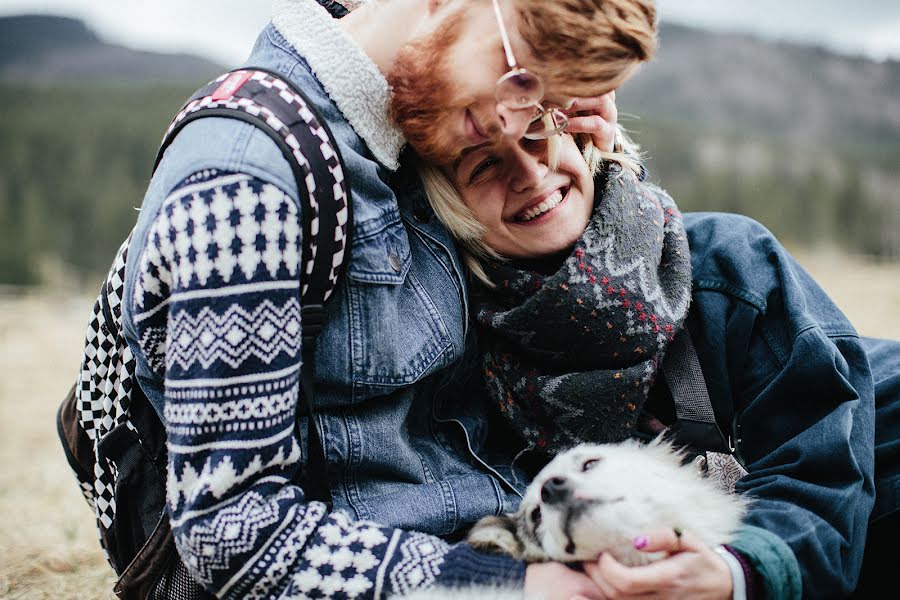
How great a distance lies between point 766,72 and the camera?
7719cm

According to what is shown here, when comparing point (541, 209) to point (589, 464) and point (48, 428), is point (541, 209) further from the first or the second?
point (48, 428)

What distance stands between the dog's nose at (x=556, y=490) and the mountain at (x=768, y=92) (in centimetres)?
5669

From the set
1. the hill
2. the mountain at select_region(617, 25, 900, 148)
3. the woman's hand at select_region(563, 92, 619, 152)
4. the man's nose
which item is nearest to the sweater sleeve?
the man's nose

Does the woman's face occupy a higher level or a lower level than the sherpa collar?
lower

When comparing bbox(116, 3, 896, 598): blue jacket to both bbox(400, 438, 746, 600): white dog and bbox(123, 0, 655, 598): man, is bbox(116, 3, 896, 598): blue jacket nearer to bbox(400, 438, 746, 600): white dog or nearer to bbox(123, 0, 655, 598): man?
bbox(123, 0, 655, 598): man

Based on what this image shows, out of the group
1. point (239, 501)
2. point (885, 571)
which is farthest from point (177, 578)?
point (885, 571)

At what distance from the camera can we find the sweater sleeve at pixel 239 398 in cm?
155

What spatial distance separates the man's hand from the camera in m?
1.79

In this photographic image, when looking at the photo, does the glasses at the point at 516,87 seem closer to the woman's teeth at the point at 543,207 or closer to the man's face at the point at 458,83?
the man's face at the point at 458,83

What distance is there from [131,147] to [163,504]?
114 ft

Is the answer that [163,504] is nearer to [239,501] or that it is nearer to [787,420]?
[239,501]

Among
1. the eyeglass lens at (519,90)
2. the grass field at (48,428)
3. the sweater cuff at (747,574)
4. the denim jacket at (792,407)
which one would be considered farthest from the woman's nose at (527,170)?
the grass field at (48,428)

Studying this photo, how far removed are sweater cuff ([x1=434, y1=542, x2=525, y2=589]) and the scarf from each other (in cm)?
54

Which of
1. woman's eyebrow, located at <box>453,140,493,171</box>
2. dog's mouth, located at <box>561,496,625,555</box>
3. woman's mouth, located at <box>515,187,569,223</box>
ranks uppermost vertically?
woman's eyebrow, located at <box>453,140,493,171</box>
